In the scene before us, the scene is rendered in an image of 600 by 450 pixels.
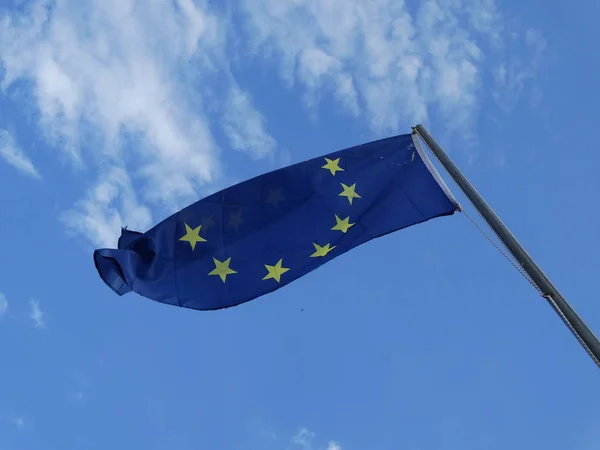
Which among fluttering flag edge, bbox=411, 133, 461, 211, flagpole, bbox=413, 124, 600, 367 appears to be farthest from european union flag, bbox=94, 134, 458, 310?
flagpole, bbox=413, 124, 600, 367

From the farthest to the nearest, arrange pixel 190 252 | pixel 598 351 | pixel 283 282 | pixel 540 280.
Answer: pixel 190 252 < pixel 283 282 < pixel 540 280 < pixel 598 351

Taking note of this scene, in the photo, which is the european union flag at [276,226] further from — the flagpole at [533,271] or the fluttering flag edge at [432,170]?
the flagpole at [533,271]

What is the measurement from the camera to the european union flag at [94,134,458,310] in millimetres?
11688

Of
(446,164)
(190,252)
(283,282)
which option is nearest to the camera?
(446,164)

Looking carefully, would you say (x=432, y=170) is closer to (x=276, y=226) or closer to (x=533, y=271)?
(x=276, y=226)

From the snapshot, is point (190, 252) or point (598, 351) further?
point (190, 252)

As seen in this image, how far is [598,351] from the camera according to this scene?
688cm

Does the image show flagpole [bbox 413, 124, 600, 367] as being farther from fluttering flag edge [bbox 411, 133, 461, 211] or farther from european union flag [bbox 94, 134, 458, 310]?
european union flag [bbox 94, 134, 458, 310]

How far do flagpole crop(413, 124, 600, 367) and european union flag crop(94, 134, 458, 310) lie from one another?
1.69m

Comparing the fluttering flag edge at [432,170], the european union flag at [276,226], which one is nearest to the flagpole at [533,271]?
the fluttering flag edge at [432,170]

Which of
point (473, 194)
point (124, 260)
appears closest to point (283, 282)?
point (124, 260)

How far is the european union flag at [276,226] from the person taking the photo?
38.3 feet

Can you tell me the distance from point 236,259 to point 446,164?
4.14 meters

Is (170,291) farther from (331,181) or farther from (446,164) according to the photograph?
(446,164)
